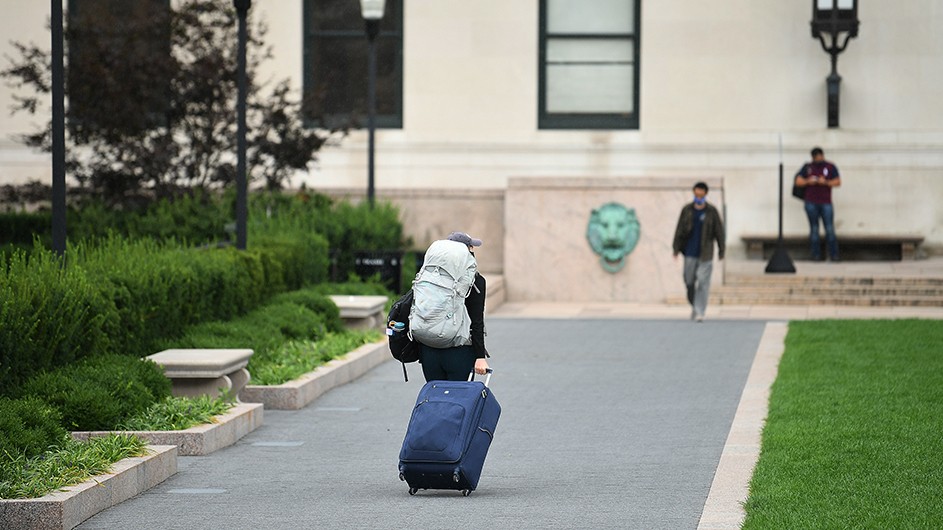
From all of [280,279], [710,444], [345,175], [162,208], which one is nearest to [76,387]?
[710,444]

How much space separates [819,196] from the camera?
27.9m

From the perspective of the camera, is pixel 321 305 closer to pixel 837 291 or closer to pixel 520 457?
pixel 520 457

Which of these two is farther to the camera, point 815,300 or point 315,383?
point 815,300

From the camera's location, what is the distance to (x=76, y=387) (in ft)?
35.7

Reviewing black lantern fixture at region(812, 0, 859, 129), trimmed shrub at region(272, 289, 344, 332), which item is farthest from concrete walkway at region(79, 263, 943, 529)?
black lantern fixture at region(812, 0, 859, 129)

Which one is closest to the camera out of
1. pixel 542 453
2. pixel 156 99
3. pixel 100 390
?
pixel 100 390

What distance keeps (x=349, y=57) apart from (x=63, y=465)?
2232cm

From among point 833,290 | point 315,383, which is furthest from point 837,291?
point 315,383

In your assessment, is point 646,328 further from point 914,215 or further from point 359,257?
point 914,215

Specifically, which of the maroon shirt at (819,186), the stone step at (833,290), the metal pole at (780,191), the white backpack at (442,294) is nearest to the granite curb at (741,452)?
the white backpack at (442,294)

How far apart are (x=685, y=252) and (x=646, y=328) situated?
1.33 meters

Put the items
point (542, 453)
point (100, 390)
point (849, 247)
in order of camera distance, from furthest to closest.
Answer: point (849, 247), point (542, 453), point (100, 390)

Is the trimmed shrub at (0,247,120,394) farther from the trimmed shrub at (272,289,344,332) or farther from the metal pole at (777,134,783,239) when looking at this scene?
the metal pole at (777,134,783,239)

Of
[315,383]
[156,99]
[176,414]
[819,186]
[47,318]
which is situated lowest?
[315,383]
